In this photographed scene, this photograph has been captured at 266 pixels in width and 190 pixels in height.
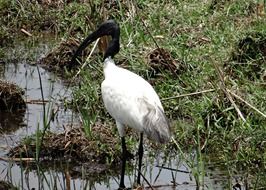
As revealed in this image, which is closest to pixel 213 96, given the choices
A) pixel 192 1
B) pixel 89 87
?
pixel 89 87

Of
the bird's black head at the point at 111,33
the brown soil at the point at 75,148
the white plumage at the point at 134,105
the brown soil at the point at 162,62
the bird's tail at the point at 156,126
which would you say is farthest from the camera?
the brown soil at the point at 162,62

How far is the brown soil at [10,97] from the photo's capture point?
9969 mm

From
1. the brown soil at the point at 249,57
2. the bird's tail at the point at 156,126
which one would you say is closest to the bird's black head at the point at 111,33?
the bird's tail at the point at 156,126

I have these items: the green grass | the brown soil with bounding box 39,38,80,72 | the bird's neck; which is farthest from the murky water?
the brown soil with bounding box 39,38,80,72

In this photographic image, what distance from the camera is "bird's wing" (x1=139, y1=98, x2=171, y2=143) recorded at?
740 cm

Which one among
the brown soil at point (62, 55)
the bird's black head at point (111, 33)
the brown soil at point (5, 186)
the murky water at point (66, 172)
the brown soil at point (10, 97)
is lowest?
the brown soil at point (5, 186)

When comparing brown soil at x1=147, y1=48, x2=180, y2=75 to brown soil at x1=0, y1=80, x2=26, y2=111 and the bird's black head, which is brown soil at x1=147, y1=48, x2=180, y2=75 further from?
the bird's black head

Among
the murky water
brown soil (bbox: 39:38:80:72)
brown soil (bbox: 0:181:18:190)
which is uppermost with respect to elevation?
brown soil (bbox: 39:38:80:72)

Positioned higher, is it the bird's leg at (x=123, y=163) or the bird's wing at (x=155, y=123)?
the bird's wing at (x=155, y=123)

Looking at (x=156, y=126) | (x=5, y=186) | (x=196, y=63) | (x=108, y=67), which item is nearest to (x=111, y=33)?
(x=108, y=67)

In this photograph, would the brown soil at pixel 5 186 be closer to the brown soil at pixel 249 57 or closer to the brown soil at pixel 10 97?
the brown soil at pixel 10 97

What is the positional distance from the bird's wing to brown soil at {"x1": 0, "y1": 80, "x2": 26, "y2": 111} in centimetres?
266

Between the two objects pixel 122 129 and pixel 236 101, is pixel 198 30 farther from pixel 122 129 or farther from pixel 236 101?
pixel 122 129

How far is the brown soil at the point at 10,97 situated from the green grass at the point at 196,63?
658mm
